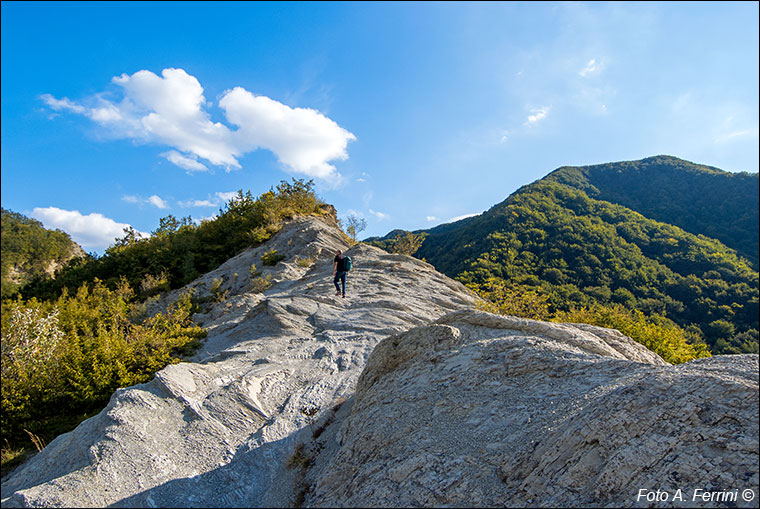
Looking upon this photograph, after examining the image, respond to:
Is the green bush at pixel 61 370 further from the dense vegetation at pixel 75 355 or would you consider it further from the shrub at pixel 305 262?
the shrub at pixel 305 262

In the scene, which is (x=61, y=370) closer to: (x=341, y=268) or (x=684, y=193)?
(x=341, y=268)

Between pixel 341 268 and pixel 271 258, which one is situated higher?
pixel 271 258

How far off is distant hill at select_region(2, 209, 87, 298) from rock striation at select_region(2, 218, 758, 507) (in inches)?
741

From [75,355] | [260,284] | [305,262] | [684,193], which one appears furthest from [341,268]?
[684,193]

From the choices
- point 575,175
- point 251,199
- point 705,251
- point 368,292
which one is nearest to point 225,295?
point 368,292

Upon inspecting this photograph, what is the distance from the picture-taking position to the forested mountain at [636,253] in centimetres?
4250

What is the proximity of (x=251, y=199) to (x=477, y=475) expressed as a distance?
26306 mm

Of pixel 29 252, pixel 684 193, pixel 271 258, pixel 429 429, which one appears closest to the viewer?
pixel 429 429

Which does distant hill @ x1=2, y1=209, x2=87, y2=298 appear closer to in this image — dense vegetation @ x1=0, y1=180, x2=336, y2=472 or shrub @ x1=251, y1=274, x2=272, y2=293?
dense vegetation @ x1=0, y1=180, x2=336, y2=472

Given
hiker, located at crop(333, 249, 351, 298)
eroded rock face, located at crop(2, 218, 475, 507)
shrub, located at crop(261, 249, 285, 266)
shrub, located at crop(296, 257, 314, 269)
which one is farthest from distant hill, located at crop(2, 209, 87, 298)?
hiker, located at crop(333, 249, 351, 298)

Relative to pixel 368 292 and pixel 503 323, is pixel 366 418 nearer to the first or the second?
pixel 503 323

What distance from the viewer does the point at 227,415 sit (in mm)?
6457

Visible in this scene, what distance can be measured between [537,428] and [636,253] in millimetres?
59310

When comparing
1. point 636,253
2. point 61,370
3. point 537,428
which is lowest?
point 537,428
